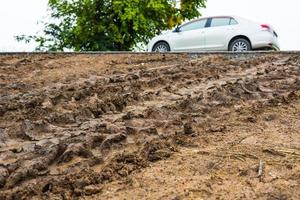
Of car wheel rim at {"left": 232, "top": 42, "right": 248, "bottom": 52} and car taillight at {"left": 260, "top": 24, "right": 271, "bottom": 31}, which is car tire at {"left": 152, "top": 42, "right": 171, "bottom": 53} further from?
car taillight at {"left": 260, "top": 24, "right": 271, "bottom": 31}

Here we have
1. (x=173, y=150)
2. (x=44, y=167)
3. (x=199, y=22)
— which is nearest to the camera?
(x=44, y=167)

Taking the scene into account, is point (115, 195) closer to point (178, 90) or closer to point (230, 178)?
point (230, 178)

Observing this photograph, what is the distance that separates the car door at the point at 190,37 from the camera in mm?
16109

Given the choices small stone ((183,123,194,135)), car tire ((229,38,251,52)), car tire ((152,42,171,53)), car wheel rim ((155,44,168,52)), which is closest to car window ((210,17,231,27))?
car tire ((229,38,251,52))

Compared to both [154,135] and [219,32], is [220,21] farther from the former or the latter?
[154,135]

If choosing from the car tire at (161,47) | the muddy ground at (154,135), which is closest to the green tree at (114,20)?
the car tire at (161,47)

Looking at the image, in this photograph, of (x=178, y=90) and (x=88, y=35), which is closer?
(x=178, y=90)

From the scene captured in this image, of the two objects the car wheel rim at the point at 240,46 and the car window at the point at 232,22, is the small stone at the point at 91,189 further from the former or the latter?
the car window at the point at 232,22

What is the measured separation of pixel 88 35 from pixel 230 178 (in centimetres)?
2318

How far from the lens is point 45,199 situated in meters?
4.32

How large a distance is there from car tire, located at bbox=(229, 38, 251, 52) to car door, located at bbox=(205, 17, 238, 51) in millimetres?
193

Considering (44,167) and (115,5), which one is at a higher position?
(115,5)

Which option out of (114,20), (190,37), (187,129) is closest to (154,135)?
(187,129)

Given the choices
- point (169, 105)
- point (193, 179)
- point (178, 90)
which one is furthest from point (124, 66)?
point (193, 179)
